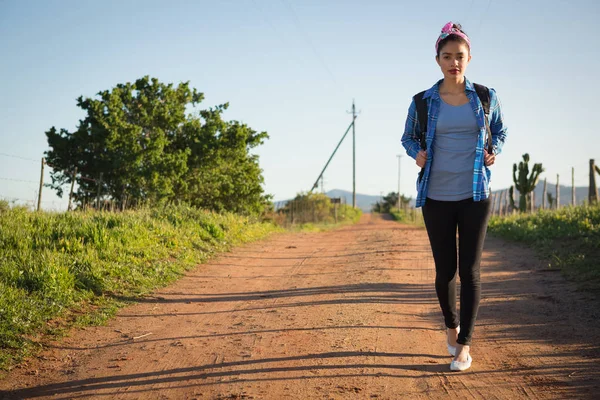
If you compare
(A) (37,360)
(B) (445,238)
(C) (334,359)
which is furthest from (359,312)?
(A) (37,360)

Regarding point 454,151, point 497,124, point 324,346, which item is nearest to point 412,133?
point 454,151

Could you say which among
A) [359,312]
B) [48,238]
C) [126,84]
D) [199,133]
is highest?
[126,84]

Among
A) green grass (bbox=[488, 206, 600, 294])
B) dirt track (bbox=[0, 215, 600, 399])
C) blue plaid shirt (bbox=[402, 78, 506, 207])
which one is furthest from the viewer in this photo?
green grass (bbox=[488, 206, 600, 294])

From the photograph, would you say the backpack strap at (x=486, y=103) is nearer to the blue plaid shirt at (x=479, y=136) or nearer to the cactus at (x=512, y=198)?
the blue plaid shirt at (x=479, y=136)

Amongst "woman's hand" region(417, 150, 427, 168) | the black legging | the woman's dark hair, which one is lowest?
the black legging

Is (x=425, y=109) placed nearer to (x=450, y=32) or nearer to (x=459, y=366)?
(x=450, y=32)

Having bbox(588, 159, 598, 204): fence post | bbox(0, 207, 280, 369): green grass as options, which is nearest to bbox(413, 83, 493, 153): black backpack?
bbox(0, 207, 280, 369): green grass

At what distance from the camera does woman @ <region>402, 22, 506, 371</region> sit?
3.70 meters

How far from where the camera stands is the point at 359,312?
5496 millimetres

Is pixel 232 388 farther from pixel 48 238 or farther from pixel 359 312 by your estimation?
pixel 48 238

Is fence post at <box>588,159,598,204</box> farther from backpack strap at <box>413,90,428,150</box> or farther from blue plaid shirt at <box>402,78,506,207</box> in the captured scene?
backpack strap at <box>413,90,428,150</box>

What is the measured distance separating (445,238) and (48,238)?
19.9 feet

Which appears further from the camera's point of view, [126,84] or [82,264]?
[126,84]

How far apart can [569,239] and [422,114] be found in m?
7.21
